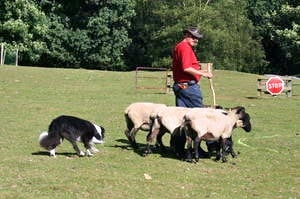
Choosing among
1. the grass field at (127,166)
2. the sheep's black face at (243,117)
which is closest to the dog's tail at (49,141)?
the grass field at (127,166)

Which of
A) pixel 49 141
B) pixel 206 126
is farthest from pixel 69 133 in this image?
pixel 206 126

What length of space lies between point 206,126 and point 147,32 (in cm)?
5655

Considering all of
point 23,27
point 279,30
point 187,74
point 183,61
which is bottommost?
point 187,74

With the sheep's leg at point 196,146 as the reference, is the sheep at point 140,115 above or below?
above

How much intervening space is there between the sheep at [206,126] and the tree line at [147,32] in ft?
134

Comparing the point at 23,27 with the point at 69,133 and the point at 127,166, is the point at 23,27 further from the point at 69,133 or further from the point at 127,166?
the point at 127,166

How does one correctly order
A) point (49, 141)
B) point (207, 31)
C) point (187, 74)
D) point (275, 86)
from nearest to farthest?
point (49, 141)
point (187, 74)
point (275, 86)
point (207, 31)

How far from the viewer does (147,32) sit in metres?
67.6

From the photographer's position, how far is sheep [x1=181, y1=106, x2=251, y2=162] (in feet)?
38.0

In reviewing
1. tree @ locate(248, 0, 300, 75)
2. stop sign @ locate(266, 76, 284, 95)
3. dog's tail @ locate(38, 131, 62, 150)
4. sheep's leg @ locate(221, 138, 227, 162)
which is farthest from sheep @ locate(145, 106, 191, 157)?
tree @ locate(248, 0, 300, 75)

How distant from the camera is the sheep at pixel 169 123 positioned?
12.1m

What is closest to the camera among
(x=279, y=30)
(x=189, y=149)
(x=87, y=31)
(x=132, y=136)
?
(x=189, y=149)

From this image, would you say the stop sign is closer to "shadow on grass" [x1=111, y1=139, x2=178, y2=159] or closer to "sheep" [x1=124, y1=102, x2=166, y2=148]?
"shadow on grass" [x1=111, y1=139, x2=178, y2=159]

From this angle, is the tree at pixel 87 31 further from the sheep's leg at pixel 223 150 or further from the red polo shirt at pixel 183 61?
the sheep's leg at pixel 223 150
